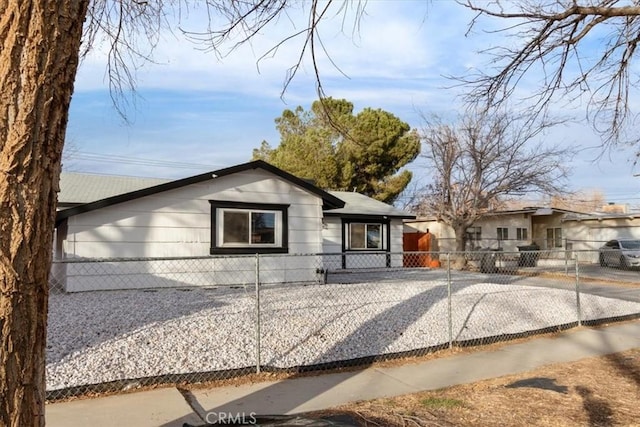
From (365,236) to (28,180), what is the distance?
1894 cm

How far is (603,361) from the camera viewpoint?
22.7ft

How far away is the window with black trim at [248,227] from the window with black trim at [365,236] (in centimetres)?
768

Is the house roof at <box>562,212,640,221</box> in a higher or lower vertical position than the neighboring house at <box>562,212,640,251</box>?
higher

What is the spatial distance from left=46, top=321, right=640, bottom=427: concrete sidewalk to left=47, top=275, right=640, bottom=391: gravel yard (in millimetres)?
422

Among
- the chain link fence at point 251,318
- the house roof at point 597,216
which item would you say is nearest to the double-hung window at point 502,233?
the house roof at point 597,216

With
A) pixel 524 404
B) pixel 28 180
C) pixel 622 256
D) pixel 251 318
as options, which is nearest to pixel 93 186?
pixel 251 318

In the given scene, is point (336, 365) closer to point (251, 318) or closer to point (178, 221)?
point (251, 318)

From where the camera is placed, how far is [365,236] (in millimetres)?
20906

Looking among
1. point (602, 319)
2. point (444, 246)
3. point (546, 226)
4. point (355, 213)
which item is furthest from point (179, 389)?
point (546, 226)

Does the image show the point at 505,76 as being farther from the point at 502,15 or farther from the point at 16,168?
the point at 16,168

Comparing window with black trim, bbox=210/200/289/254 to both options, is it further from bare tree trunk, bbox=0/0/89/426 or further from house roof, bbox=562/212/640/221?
house roof, bbox=562/212/640/221

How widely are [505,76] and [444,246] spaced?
75.8ft

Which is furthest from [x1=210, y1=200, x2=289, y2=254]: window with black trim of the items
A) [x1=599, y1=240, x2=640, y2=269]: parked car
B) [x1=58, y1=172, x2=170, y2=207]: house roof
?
[x1=599, y1=240, x2=640, y2=269]: parked car

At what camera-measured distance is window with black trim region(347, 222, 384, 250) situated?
20656 mm
